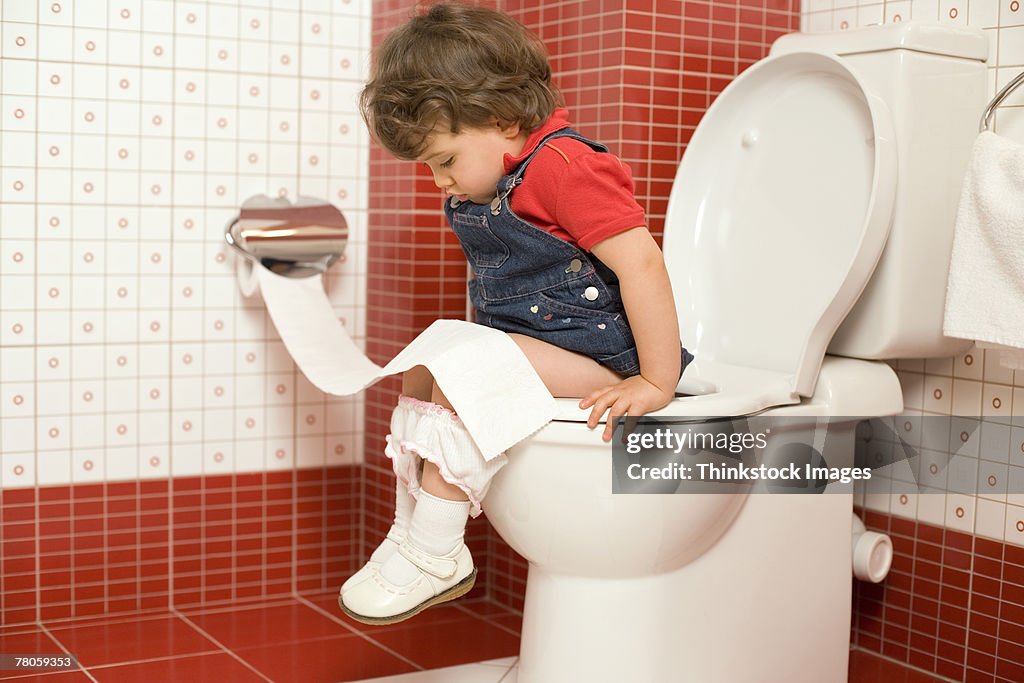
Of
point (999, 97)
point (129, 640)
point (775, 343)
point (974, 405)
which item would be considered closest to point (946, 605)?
point (974, 405)

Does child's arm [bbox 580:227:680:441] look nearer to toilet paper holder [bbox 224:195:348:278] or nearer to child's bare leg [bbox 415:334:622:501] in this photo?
child's bare leg [bbox 415:334:622:501]

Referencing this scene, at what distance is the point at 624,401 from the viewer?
1.23 m

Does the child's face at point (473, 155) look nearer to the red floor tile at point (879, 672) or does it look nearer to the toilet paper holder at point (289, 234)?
the toilet paper holder at point (289, 234)

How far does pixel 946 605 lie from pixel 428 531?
84 centimetres

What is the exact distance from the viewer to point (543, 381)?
1306 mm

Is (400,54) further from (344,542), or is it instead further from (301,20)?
(344,542)

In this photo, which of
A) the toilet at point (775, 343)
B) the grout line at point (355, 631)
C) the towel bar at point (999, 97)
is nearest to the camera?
the toilet at point (775, 343)

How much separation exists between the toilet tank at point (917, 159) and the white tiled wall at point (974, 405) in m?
0.04

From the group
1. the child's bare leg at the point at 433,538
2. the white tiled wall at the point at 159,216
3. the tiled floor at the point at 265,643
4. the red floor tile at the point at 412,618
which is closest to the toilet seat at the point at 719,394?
the child's bare leg at the point at 433,538

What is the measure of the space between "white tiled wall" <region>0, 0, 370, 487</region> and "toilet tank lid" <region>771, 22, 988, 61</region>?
0.84 m

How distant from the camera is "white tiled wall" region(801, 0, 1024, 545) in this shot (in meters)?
1.52

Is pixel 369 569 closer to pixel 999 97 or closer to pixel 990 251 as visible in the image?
pixel 990 251

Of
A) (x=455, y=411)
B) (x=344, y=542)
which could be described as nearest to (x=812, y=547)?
(x=455, y=411)

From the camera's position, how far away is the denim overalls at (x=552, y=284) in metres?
1.31
